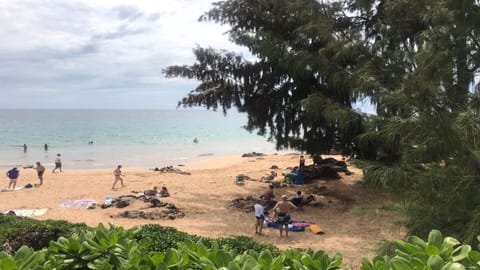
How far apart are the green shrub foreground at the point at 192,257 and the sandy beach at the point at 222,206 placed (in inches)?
169

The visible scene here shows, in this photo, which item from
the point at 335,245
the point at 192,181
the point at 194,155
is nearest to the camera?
the point at 335,245

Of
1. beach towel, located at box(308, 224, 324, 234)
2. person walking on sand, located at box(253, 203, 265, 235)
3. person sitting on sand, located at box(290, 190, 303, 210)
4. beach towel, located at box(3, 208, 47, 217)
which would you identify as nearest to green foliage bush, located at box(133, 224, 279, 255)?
person walking on sand, located at box(253, 203, 265, 235)

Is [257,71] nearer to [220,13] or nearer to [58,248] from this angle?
[220,13]

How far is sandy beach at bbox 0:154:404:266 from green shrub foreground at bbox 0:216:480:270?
14.1ft

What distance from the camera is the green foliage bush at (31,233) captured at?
692cm

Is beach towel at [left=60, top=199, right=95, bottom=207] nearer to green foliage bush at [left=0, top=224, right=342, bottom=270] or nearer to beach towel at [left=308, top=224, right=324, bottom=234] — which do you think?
beach towel at [left=308, top=224, right=324, bottom=234]

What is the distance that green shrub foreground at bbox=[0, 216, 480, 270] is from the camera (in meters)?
1.83

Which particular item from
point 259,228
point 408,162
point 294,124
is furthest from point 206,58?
point 408,162

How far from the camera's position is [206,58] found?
15.4 m

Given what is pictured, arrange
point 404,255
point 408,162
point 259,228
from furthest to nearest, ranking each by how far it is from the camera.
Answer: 1. point 259,228
2. point 408,162
3. point 404,255

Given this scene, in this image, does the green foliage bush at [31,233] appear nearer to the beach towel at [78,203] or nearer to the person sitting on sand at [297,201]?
the person sitting on sand at [297,201]

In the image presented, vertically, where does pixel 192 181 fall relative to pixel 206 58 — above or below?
below

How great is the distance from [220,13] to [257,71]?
2433 mm

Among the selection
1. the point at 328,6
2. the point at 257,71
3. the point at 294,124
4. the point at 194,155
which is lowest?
the point at 194,155
